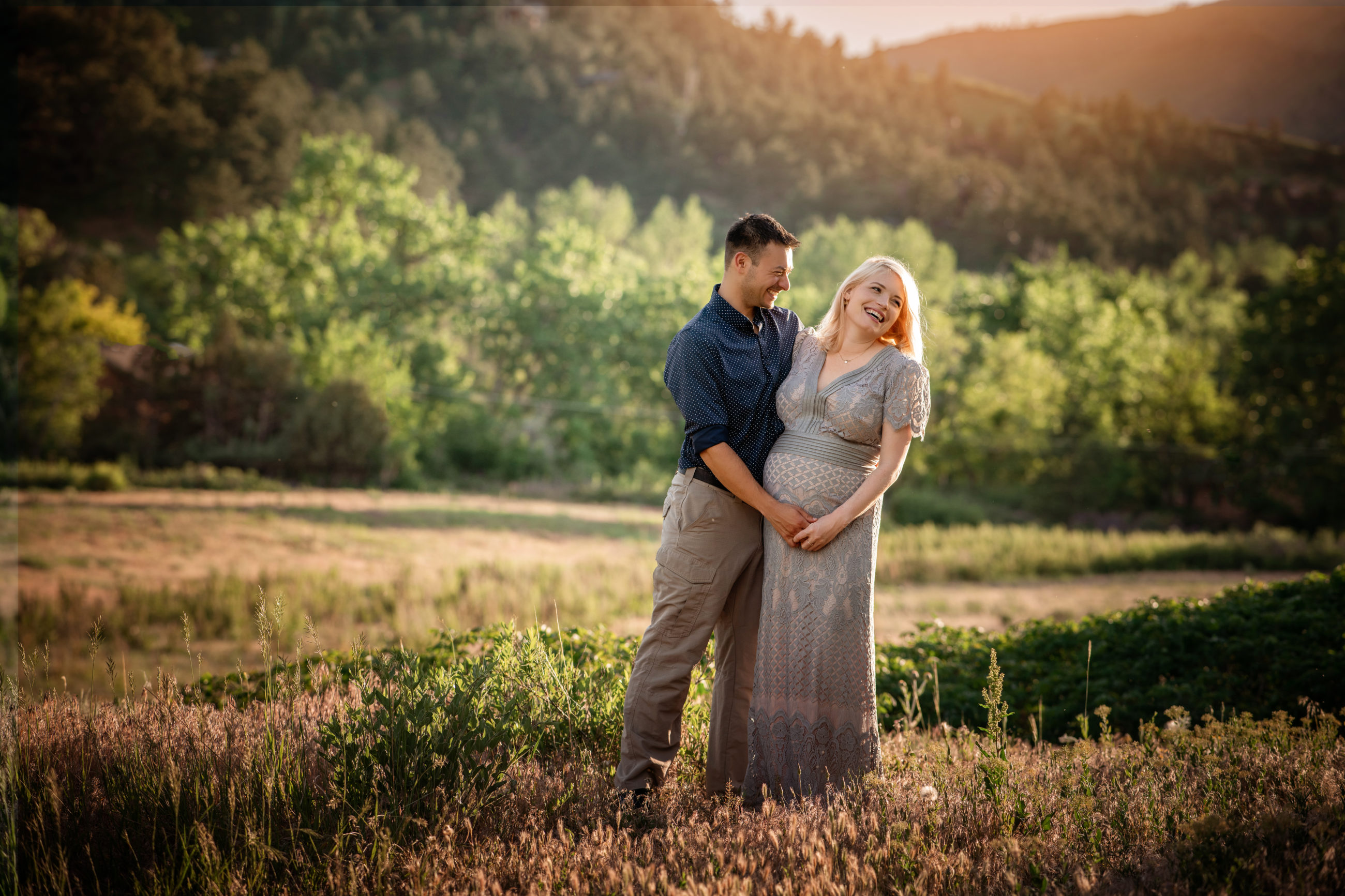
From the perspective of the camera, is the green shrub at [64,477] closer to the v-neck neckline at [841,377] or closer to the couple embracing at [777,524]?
the couple embracing at [777,524]

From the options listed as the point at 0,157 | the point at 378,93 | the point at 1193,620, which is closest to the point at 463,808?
the point at 1193,620

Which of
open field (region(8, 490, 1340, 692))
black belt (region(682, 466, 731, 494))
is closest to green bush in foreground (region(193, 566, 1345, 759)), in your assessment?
black belt (region(682, 466, 731, 494))

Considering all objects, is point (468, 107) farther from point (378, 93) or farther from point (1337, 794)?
point (1337, 794)

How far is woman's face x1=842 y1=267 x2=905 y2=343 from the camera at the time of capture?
10.2 feet

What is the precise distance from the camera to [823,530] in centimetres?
299

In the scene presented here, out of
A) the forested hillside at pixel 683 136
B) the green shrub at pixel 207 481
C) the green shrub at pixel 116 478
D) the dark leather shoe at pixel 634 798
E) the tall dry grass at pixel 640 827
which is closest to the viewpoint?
the tall dry grass at pixel 640 827

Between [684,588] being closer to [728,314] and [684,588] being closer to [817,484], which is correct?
[817,484]

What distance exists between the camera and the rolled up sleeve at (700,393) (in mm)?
3086

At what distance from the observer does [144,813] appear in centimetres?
263

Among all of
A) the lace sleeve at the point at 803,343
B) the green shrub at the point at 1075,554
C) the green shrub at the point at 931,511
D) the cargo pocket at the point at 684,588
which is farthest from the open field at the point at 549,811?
the green shrub at the point at 931,511

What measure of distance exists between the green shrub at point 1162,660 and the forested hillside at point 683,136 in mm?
57480

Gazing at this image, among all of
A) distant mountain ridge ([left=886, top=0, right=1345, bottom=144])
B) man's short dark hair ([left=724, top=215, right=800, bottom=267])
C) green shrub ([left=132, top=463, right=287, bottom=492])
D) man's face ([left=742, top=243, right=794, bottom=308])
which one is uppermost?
distant mountain ridge ([left=886, top=0, right=1345, bottom=144])

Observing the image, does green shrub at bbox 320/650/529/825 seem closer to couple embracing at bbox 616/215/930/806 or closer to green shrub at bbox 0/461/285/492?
couple embracing at bbox 616/215/930/806

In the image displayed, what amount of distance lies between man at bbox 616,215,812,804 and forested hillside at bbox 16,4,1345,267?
58.4 meters
